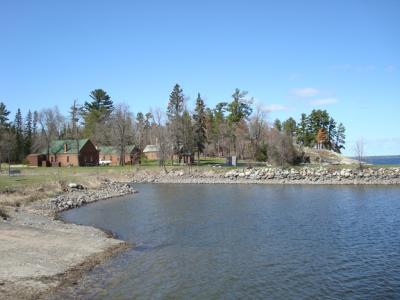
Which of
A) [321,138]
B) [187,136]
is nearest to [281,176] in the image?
[187,136]

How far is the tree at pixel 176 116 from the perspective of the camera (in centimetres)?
8738

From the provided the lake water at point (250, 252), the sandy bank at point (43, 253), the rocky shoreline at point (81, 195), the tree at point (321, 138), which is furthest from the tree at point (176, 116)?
the sandy bank at point (43, 253)

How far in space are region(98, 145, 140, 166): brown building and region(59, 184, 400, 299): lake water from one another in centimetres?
5949

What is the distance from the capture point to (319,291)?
14.5 m

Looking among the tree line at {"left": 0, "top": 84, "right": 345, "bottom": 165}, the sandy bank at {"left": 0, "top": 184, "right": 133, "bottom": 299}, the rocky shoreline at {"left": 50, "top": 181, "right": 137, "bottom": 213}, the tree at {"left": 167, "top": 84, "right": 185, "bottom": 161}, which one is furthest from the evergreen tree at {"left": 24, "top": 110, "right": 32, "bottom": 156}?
the sandy bank at {"left": 0, "top": 184, "right": 133, "bottom": 299}

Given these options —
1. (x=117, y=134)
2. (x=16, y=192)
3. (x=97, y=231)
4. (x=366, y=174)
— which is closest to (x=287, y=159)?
(x=366, y=174)

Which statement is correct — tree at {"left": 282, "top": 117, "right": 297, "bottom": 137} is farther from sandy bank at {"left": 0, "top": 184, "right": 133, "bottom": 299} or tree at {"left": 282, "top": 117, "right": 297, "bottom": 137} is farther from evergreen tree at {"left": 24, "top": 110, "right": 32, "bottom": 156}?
sandy bank at {"left": 0, "top": 184, "right": 133, "bottom": 299}

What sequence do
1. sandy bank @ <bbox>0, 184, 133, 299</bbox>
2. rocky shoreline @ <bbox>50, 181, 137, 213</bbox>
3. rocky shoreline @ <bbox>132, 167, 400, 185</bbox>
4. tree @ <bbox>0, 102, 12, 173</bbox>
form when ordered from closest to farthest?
1. sandy bank @ <bbox>0, 184, 133, 299</bbox>
2. rocky shoreline @ <bbox>50, 181, 137, 213</bbox>
3. rocky shoreline @ <bbox>132, 167, 400, 185</bbox>
4. tree @ <bbox>0, 102, 12, 173</bbox>

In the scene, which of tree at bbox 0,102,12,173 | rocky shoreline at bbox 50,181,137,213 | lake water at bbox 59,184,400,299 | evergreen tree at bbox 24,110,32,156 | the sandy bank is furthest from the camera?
evergreen tree at bbox 24,110,32,156

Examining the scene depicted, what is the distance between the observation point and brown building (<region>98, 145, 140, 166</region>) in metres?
97.7

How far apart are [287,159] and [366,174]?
19.3 metres

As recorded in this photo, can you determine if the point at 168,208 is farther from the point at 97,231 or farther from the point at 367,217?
the point at 367,217

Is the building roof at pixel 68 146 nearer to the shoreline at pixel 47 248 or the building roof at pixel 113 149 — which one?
the building roof at pixel 113 149

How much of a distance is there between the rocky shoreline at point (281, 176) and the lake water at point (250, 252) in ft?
74.3
